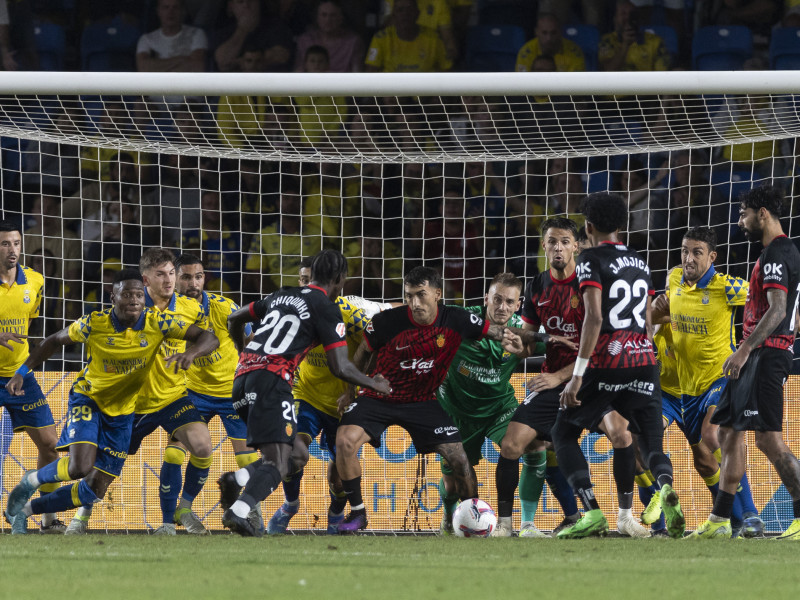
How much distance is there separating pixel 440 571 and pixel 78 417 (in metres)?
3.27

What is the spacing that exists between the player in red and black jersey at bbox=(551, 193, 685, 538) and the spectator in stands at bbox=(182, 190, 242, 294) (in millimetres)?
4417

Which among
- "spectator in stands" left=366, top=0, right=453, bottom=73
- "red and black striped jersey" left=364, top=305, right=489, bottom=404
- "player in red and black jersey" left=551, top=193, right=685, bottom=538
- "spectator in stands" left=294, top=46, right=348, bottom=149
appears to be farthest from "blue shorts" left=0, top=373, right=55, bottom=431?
"spectator in stands" left=366, top=0, right=453, bottom=73

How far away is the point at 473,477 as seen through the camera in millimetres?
6805

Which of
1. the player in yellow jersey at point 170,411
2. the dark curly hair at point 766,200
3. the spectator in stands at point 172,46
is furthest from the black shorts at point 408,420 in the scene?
the spectator in stands at point 172,46

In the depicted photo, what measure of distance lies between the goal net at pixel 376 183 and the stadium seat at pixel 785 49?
4.88 ft

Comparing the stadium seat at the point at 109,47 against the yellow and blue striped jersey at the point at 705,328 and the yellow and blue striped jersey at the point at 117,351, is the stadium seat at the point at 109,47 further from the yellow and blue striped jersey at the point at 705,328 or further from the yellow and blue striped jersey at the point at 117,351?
the yellow and blue striped jersey at the point at 705,328

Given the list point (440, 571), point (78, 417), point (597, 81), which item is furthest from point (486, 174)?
point (440, 571)

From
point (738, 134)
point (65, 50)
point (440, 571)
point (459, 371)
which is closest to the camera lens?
point (440, 571)

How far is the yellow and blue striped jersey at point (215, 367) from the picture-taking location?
7.66m

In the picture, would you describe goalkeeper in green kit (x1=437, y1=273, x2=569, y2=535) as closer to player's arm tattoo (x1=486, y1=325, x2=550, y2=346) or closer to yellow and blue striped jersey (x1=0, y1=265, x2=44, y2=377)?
player's arm tattoo (x1=486, y1=325, x2=550, y2=346)

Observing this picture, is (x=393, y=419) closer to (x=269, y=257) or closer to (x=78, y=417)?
(x=78, y=417)

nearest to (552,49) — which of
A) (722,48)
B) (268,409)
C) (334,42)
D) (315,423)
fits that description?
(722,48)

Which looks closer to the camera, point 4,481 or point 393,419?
point 393,419

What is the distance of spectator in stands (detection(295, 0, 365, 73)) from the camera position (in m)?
11.5
